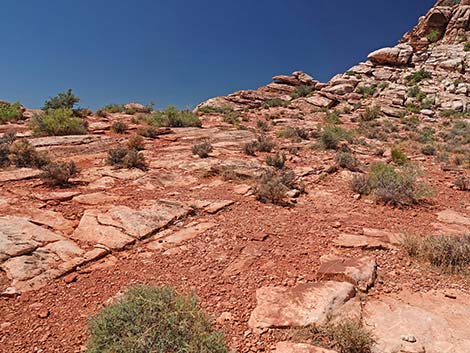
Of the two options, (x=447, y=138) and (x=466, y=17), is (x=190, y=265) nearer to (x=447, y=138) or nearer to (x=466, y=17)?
(x=447, y=138)

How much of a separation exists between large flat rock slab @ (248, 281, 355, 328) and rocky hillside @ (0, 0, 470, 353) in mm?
15

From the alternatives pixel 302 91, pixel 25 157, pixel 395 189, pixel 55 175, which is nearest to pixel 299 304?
pixel 395 189

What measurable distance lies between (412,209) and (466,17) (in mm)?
34095

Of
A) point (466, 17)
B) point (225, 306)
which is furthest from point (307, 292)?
point (466, 17)

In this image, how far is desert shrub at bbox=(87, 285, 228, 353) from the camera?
207cm

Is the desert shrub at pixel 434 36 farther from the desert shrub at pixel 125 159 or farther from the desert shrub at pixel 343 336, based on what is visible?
the desert shrub at pixel 343 336

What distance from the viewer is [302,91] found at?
26812 millimetres

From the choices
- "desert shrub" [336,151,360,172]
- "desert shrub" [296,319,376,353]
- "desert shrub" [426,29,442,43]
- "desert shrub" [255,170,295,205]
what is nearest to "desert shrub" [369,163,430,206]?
"desert shrub" [336,151,360,172]

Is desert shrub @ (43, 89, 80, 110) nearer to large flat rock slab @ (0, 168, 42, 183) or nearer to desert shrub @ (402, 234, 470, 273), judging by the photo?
large flat rock slab @ (0, 168, 42, 183)

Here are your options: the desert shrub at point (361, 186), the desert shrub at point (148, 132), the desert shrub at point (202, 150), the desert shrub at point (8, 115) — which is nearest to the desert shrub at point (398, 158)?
the desert shrub at point (361, 186)

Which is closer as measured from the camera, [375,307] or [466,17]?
[375,307]

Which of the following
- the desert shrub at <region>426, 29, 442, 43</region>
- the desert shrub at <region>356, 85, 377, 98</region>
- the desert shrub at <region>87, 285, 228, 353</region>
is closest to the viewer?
the desert shrub at <region>87, 285, 228, 353</region>

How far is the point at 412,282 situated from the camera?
10.3ft

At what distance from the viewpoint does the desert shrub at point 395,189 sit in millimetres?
5762
